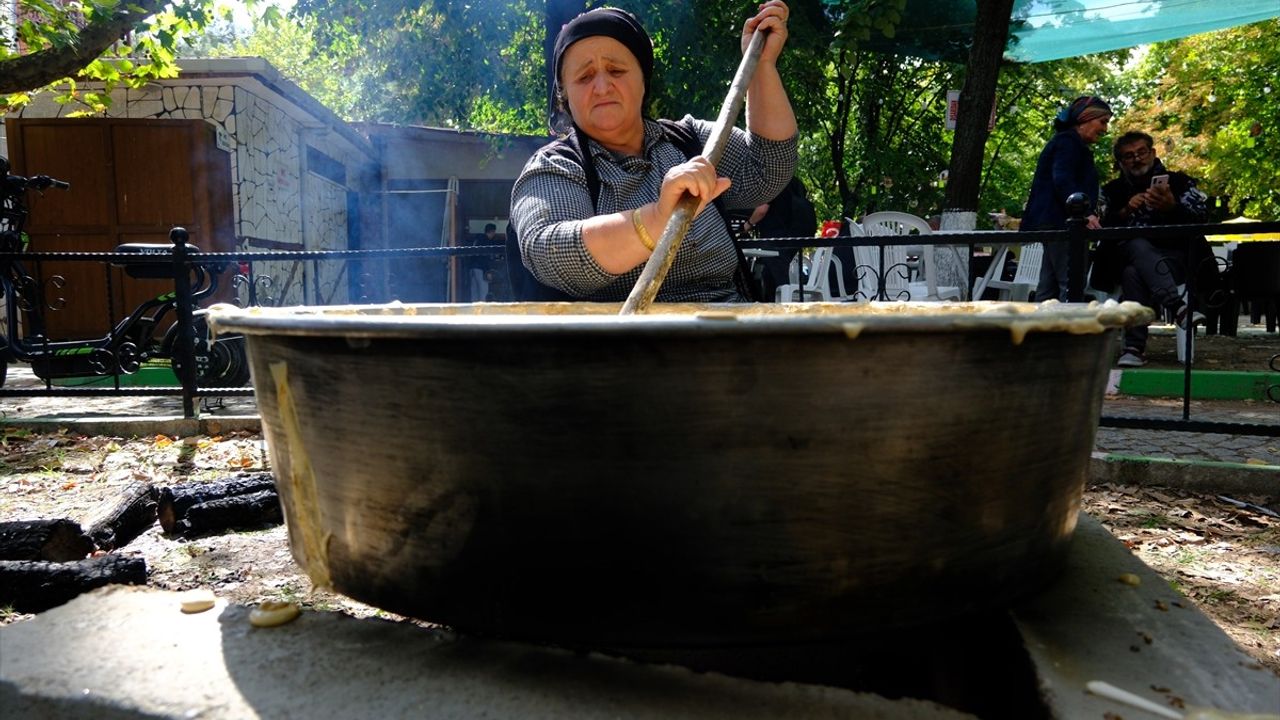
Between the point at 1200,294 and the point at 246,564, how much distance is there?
7989mm

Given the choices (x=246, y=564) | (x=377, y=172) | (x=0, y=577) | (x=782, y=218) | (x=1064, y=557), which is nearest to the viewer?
(x=1064, y=557)

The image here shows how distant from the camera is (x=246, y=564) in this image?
8.82ft

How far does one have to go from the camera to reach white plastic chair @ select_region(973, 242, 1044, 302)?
827 centimetres

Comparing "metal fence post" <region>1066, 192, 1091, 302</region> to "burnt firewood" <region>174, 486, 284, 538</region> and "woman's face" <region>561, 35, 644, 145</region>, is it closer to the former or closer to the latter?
"woman's face" <region>561, 35, 644, 145</region>

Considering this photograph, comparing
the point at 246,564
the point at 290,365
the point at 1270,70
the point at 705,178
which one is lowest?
the point at 246,564

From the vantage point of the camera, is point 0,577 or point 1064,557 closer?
point 1064,557

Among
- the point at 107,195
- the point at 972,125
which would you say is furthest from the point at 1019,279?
the point at 107,195

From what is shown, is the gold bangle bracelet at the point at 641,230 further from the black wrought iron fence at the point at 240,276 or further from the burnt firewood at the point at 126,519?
the black wrought iron fence at the point at 240,276

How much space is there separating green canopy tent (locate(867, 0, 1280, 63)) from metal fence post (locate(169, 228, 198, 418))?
8479mm

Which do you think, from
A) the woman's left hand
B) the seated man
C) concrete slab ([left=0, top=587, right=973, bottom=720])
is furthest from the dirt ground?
the seated man

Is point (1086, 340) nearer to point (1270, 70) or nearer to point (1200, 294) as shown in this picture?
point (1200, 294)

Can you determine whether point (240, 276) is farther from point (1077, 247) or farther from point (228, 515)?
point (1077, 247)

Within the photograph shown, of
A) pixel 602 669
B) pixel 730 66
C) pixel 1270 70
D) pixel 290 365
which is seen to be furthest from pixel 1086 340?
pixel 1270 70

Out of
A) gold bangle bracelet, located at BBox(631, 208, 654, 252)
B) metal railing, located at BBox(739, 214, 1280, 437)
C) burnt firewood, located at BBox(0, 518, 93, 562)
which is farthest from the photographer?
metal railing, located at BBox(739, 214, 1280, 437)
